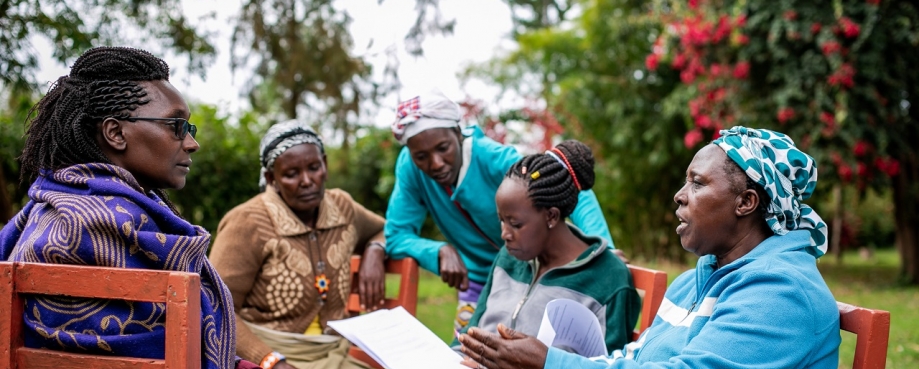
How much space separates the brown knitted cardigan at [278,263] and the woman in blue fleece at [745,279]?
1399 millimetres

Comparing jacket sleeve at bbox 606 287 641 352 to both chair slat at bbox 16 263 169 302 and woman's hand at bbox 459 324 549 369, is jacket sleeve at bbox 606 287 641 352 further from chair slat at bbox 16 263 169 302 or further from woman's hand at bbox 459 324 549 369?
chair slat at bbox 16 263 169 302

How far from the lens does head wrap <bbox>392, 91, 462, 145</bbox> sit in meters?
3.50

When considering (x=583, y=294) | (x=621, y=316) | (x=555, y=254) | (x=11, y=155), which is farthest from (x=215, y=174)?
(x=621, y=316)

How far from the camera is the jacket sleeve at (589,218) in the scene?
128 inches

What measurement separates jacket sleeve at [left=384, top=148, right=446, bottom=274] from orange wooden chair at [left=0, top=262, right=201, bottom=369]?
5.55ft

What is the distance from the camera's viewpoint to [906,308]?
8062mm

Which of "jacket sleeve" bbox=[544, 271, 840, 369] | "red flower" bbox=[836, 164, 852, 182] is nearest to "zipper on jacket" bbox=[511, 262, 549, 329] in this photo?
"jacket sleeve" bbox=[544, 271, 840, 369]

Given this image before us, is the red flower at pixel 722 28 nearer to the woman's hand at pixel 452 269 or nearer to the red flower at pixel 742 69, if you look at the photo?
the red flower at pixel 742 69

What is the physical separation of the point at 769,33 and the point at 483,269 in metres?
6.50

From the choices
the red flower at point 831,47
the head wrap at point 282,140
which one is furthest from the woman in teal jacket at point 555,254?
the red flower at point 831,47

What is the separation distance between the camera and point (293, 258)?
3.32 metres

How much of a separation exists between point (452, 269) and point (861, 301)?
716 cm

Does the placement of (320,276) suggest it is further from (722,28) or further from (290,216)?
(722,28)

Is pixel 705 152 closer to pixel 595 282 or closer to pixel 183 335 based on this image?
pixel 595 282
